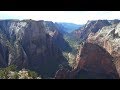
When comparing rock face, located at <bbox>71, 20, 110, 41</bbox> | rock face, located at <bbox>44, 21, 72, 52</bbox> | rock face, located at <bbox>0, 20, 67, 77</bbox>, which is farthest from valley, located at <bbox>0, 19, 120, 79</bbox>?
rock face, located at <bbox>71, 20, 110, 41</bbox>

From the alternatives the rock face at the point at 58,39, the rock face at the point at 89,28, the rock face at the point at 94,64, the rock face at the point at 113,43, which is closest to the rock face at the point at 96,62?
the rock face at the point at 94,64

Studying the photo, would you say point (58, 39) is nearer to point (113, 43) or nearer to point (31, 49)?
point (31, 49)

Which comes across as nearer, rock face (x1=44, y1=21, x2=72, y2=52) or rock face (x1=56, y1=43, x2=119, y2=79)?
rock face (x1=56, y1=43, x2=119, y2=79)

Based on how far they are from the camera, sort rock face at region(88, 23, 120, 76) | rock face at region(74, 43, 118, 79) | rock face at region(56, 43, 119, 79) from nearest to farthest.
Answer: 1. rock face at region(88, 23, 120, 76)
2. rock face at region(56, 43, 119, 79)
3. rock face at region(74, 43, 118, 79)

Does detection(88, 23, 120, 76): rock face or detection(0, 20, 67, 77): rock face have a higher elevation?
detection(88, 23, 120, 76): rock face

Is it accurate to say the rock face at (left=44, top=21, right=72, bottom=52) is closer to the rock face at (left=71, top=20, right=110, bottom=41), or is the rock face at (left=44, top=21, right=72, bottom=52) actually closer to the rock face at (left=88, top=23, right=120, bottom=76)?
the rock face at (left=71, top=20, right=110, bottom=41)

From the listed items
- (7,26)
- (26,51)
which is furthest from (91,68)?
(7,26)
